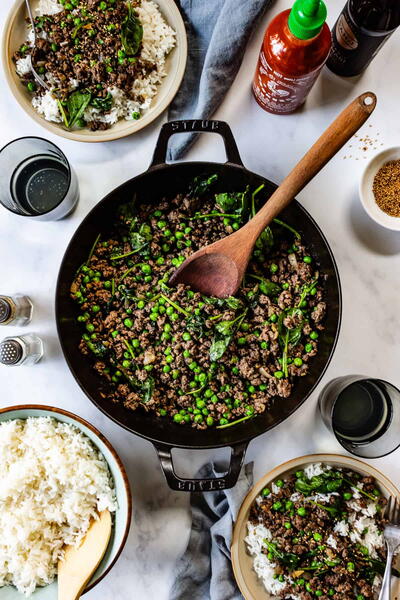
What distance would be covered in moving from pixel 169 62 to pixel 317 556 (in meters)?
2.12

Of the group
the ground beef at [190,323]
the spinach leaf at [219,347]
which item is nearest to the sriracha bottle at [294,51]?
the ground beef at [190,323]

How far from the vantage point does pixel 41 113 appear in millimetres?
2244

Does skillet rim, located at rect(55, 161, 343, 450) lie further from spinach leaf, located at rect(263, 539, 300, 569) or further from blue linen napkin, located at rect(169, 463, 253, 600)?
spinach leaf, located at rect(263, 539, 300, 569)

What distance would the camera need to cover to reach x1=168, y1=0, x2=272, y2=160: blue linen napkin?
7.18ft

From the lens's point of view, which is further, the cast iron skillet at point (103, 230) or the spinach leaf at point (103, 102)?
the spinach leaf at point (103, 102)

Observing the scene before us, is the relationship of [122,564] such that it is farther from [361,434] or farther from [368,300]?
[368,300]

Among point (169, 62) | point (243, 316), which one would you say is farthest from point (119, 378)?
point (169, 62)

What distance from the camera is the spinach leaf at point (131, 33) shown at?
2.16 m

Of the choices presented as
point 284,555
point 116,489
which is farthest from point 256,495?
point 116,489

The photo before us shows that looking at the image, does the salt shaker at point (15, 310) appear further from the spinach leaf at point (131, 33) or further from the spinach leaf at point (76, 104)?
the spinach leaf at point (131, 33)

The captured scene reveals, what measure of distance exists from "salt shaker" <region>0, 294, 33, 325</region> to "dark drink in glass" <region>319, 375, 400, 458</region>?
1301mm

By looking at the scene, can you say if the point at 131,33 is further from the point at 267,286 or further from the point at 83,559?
the point at 83,559

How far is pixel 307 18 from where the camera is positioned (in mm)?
1741

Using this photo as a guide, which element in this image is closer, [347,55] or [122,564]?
[347,55]
